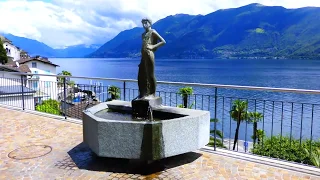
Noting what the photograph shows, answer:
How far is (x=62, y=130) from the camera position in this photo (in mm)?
7203

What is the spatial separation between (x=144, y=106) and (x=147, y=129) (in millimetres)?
1092

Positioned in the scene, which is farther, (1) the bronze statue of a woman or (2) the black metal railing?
(2) the black metal railing

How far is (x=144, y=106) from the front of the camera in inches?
219

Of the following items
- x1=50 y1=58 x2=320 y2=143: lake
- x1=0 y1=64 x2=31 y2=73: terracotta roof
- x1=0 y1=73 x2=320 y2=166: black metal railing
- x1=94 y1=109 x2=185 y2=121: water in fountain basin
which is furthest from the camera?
x1=0 y1=64 x2=31 y2=73: terracotta roof

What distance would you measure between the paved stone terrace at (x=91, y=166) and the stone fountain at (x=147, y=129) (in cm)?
27

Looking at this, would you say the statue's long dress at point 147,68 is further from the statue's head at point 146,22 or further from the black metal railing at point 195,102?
the black metal railing at point 195,102

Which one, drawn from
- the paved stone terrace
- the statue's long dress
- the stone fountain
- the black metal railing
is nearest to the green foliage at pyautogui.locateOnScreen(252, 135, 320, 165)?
the black metal railing

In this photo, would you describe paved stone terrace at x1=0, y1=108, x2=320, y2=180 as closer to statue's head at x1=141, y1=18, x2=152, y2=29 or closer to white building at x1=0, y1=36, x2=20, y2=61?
statue's head at x1=141, y1=18, x2=152, y2=29

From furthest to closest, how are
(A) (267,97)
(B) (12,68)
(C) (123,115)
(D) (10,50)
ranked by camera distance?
1. (D) (10,50)
2. (A) (267,97)
3. (B) (12,68)
4. (C) (123,115)

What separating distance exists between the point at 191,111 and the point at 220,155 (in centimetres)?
99

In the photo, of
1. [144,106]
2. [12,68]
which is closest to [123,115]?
[144,106]

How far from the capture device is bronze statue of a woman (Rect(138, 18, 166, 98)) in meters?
5.34

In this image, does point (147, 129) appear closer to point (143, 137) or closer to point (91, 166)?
point (143, 137)

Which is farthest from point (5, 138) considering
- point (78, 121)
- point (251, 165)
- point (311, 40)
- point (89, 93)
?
point (311, 40)
